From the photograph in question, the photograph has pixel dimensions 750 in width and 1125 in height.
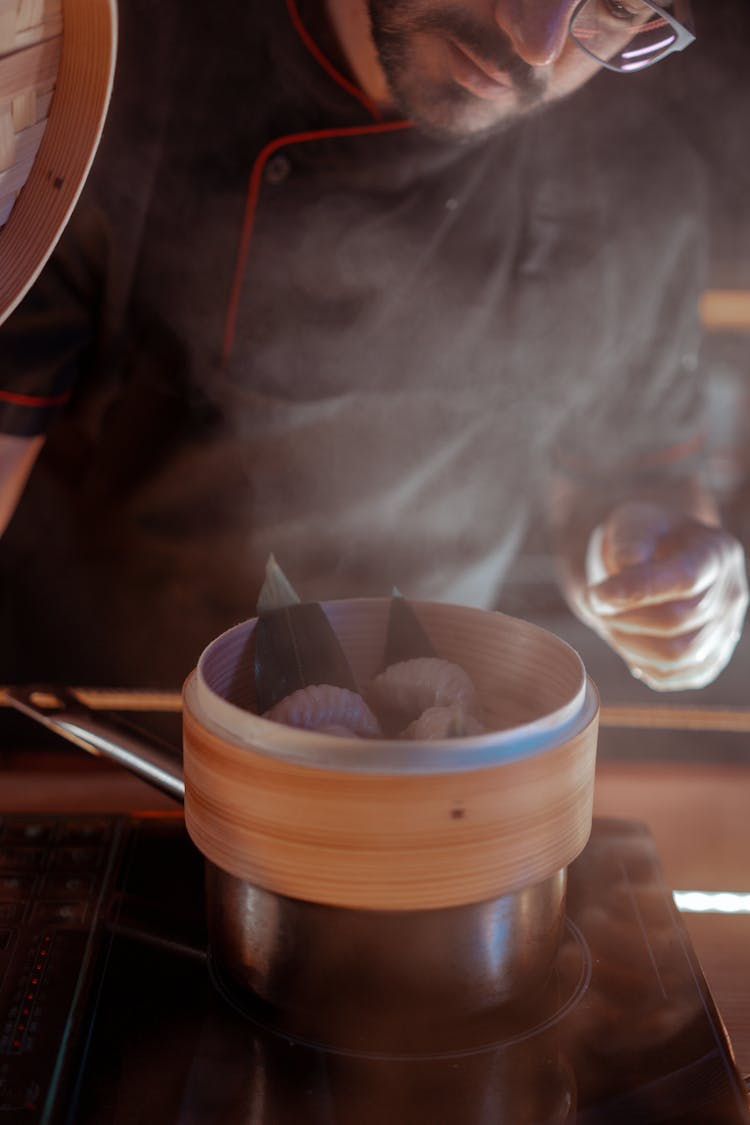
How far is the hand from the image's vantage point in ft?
5.17

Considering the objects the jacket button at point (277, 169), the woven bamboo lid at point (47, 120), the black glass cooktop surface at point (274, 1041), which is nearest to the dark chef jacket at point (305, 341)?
the jacket button at point (277, 169)

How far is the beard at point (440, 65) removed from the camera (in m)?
1.49

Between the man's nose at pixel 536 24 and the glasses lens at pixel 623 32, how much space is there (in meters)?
0.03

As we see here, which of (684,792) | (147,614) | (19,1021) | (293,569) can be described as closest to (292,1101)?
(19,1021)

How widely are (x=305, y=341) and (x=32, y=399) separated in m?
0.55

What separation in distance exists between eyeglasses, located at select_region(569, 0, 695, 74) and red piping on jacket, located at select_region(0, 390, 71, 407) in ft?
3.81

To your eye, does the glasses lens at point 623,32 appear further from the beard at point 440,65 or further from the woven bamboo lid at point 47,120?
the woven bamboo lid at point 47,120

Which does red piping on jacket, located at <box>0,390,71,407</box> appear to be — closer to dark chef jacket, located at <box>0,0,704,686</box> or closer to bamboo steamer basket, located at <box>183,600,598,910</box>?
dark chef jacket, located at <box>0,0,704,686</box>

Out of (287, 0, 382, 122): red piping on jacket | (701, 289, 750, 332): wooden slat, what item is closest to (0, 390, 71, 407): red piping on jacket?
(287, 0, 382, 122): red piping on jacket

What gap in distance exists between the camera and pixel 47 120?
986mm

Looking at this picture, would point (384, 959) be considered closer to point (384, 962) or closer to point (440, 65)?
point (384, 962)

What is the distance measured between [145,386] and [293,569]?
19.5 inches

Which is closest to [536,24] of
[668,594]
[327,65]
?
[327,65]

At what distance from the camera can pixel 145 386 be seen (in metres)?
1.95
